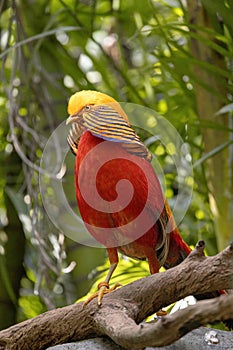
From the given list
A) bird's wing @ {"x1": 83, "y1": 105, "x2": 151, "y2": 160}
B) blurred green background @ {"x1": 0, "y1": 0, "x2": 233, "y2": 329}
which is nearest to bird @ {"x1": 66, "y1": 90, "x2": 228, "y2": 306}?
bird's wing @ {"x1": 83, "y1": 105, "x2": 151, "y2": 160}

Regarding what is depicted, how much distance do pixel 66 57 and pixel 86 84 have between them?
10cm

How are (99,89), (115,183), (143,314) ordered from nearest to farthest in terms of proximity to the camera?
1. (143,314)
2. (115,183)
3. (99,89)

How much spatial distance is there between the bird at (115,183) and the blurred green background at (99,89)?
279 millimetres

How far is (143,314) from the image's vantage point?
981 millimetres

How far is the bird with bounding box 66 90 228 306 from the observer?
3.62 ft

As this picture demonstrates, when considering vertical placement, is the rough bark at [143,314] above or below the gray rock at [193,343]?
above

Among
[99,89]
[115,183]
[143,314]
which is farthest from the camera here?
[99,89]

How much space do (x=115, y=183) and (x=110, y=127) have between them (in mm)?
83

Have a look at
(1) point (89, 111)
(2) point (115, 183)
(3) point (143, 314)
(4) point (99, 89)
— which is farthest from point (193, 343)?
(4) point (99, 89)

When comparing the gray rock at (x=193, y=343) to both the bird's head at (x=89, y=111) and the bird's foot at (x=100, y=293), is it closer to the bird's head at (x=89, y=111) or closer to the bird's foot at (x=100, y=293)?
the bird's foot at (x=100, y=293)

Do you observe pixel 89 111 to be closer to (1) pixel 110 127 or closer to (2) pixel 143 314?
(1) pixel 110 127

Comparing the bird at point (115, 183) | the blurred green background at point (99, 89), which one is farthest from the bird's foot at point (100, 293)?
the blurred green background at point (99, 89)

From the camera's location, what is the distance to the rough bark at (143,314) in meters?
0.70

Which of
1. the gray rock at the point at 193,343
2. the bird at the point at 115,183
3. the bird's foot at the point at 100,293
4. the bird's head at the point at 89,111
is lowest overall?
the gray rock at the point at 193,343
